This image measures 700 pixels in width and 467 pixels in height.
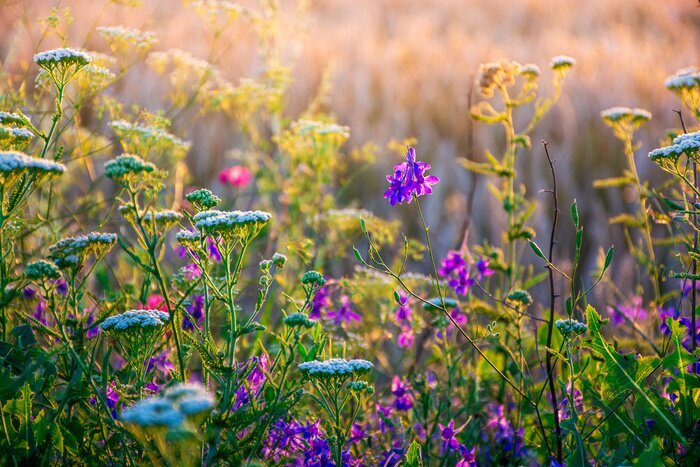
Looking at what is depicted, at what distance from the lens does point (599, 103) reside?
6746 millimetres

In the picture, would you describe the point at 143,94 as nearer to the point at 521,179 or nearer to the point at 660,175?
the point at 521,179

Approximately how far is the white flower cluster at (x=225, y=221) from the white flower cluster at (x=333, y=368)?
30 cm

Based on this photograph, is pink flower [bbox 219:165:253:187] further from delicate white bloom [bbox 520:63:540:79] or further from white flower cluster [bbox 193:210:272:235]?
white flower cluster [bbox 193:210:272:235]

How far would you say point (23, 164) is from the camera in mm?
1366

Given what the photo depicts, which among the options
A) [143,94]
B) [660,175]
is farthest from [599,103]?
[143,94]

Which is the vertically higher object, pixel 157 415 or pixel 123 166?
pixel 123 166

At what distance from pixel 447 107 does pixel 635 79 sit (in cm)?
191

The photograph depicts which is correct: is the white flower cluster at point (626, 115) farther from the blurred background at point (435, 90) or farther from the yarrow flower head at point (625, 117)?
the blurred background at point (435, 90)

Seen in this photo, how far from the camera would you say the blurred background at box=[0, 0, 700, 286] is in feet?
18.0

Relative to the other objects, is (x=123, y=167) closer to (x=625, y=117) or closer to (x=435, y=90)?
(x=625, y=117)

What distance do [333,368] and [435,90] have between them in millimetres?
5698

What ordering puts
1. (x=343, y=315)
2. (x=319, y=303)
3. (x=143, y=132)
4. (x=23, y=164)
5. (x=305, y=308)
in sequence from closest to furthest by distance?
(x=23, y=164) < (x=305, y=308) < (x=143, y=132) < (x=319, y=303) < (x=343, y=315)

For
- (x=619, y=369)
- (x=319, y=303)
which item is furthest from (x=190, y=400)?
(x=319, y=303)

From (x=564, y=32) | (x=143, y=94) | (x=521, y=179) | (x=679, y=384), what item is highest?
(x=564, y=32)
